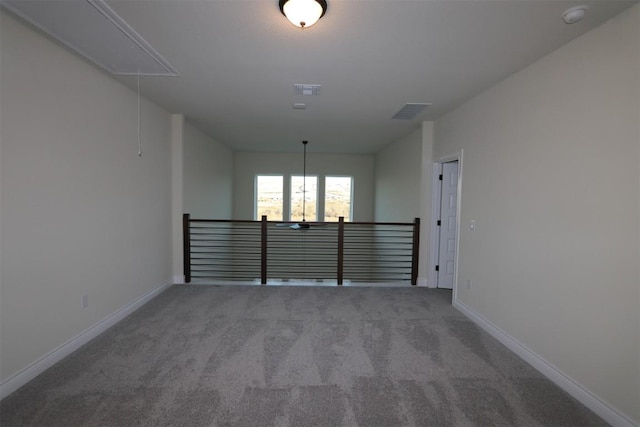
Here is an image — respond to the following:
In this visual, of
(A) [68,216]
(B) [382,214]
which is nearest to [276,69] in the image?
(A) [68,216]

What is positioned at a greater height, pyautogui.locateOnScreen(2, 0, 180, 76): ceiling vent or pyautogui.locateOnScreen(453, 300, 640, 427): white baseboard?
pyautogui.locateOnScreen(2, 0, 180, 76): ceiling vent

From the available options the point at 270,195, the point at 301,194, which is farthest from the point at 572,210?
the point at 270,195

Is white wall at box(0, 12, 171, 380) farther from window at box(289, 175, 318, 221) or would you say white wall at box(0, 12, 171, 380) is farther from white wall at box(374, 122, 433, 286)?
window at box(289, 175, 318, 221)

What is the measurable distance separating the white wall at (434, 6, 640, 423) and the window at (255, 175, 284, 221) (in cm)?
578

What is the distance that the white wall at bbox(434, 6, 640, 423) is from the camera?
1.74 m

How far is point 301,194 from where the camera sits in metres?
8.12

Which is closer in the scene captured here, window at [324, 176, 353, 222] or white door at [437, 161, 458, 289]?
white door at [437, 161, 458, 289]

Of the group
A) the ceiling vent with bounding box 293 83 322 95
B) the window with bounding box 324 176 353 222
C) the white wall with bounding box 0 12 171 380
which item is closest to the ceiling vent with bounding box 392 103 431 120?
the ceiling vent with bounding box 293 83 322 95

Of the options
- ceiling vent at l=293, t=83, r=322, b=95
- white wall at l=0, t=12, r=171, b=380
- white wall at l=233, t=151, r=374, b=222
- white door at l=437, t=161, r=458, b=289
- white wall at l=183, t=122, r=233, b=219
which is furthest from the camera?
white wall at l=233, t=151, r=374, b=222

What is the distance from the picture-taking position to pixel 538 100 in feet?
7.84

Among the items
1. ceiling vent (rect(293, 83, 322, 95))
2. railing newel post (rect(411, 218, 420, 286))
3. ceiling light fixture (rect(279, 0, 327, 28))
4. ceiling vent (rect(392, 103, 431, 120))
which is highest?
ceiling vent (rect(392, 103, 431, 120))

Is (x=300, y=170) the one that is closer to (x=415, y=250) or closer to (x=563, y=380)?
(x=415, y=250)

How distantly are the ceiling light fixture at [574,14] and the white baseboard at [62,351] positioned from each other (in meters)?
4.28

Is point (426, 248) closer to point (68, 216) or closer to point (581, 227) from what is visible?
point (581, 227)
